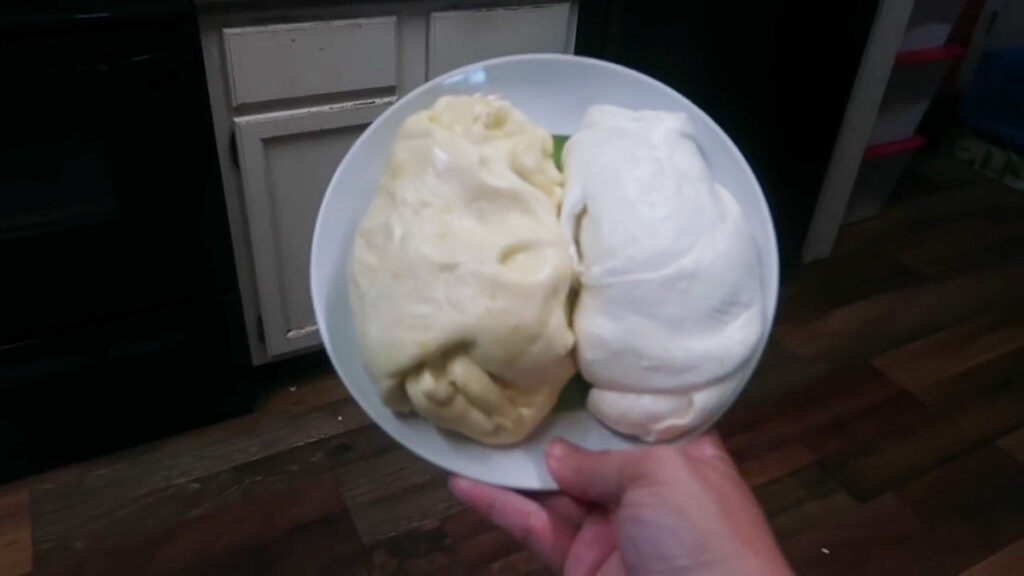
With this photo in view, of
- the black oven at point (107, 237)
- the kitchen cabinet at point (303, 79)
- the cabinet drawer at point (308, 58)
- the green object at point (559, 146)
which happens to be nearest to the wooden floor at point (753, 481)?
the black oven at point (107, 237)

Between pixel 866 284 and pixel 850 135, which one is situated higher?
pixel 850 135

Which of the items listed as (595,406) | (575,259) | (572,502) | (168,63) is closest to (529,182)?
(575,259)

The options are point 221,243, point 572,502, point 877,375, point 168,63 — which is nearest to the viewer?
point 572,502

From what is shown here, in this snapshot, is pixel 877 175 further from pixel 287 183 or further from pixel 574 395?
pixel 574 395

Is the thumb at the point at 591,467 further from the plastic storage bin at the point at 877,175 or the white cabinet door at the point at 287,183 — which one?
the plastic storage bin at the point at 877,175

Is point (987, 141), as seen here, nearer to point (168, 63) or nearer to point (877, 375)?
point (877, 375)
